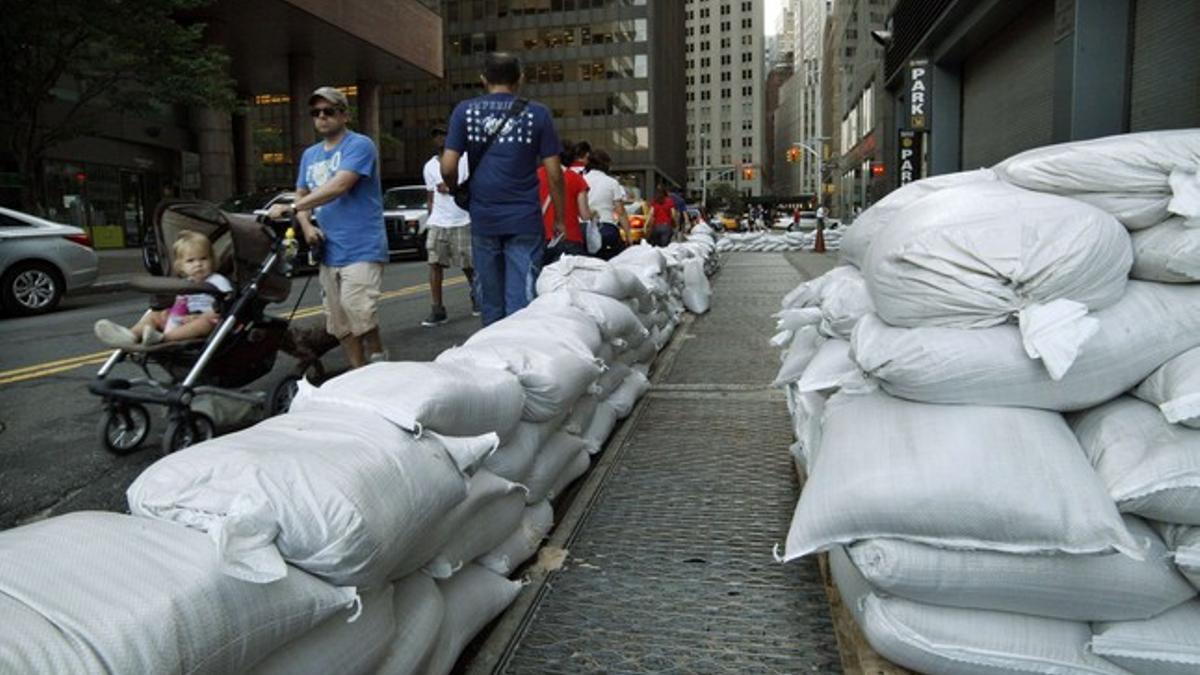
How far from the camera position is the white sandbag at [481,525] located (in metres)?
2.12

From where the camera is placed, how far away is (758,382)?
5.23 metres

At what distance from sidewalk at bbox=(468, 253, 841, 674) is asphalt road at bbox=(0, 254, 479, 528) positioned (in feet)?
6.02

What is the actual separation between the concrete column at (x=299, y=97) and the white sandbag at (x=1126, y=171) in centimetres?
2834

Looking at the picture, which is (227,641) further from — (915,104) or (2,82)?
(915,104)

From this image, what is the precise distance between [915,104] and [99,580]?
19.7 m

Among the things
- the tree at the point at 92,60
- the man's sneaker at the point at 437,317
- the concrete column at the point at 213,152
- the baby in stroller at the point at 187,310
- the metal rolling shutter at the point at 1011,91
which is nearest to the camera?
the baby in stroller at the point at 187,310

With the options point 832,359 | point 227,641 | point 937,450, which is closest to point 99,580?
point 227,641

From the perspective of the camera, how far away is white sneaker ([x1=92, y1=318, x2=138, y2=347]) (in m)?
3.81

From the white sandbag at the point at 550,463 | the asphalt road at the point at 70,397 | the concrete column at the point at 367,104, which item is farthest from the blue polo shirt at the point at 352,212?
the concrete column at the point at 367,104

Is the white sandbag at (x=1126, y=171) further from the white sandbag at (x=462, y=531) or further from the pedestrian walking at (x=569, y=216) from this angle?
the pedestrian walking at (x=569, y=216)

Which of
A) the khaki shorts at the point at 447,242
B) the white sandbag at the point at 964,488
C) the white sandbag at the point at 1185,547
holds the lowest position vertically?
the white sandbag at the point at 1185,547

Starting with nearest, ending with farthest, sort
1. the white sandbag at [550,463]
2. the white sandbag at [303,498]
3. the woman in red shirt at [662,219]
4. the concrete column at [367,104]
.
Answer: the white sandbag at [303,498] < the white sandbag at [550,463] < the woman in red shirt at [662,219] < the concrete column at [367,104]

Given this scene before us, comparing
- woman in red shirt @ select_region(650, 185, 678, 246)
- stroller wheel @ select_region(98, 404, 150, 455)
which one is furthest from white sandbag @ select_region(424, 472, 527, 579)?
woman in red shirt @ select_region(650, 185, 678, 246)

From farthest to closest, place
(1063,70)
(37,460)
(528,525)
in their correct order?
(1063,70) < (37,460) < (528,525)
